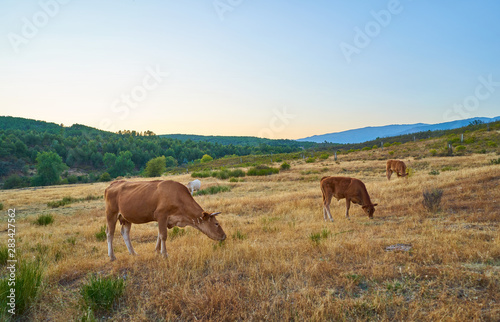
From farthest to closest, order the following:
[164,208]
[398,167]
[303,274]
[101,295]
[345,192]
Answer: [398,167], [345,192], [164,208], [303,274], [101,295]

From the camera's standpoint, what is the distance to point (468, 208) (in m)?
9.73

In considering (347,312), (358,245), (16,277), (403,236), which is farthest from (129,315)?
(403,236)

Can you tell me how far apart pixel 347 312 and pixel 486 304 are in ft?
6.27

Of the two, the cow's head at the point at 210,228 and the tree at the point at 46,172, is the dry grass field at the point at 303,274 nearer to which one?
the cow's head at the point at 210,228

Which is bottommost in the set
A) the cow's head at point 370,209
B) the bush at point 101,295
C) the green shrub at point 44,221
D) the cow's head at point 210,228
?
the green shrub at point 44,221

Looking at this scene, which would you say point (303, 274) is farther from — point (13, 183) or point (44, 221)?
point (13, 183)

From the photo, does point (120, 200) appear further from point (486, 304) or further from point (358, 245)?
point (486, 304)

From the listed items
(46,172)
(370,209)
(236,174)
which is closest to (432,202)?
(370,209)

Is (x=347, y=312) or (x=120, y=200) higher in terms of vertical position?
(x=120, y=200)

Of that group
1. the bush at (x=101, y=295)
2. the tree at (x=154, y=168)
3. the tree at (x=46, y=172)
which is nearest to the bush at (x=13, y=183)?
the tree at (x=46, y=172)

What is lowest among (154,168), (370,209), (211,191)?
(211,191)

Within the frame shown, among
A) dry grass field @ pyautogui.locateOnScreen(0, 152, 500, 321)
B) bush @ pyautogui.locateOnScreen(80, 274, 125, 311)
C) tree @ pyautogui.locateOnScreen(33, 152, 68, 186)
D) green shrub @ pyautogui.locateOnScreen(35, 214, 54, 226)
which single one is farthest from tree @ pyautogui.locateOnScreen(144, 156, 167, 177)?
bush @ pyautogui.locateOnScreen(80, 274, 125, 311)

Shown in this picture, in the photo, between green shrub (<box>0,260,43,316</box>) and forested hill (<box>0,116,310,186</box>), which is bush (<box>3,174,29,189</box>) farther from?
green shrub (<box>0,260,43,316</box>)

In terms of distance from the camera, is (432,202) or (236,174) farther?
(236,174)
